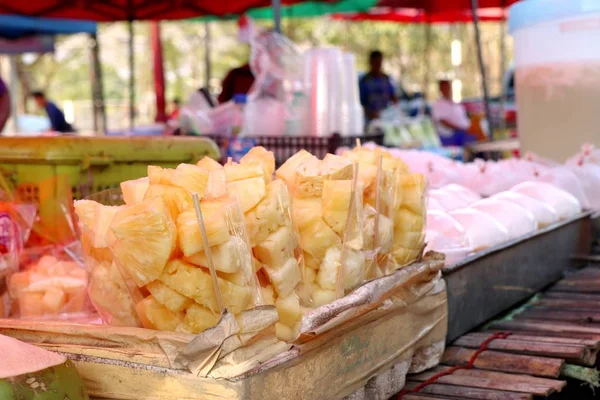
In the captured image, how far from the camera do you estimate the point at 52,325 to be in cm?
134

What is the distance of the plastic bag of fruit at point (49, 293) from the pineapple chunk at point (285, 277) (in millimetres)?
496

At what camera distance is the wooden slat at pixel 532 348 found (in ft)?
5.93

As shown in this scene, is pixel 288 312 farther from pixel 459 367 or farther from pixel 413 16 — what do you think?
pixel 413 16

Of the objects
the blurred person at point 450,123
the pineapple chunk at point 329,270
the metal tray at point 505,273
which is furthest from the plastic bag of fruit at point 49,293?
the blurred person at point 450,123

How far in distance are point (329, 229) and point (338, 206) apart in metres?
0.05

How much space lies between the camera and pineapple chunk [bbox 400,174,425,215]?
1.75 meters

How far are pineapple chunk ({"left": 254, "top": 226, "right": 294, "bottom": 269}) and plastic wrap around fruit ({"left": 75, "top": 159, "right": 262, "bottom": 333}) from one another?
0.06 m

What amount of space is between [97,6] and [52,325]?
586 centimetres

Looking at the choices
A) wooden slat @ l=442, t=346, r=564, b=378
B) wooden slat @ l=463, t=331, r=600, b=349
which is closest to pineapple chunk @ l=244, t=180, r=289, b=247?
wooden slat @ l=442, t=346, r=564, b=378

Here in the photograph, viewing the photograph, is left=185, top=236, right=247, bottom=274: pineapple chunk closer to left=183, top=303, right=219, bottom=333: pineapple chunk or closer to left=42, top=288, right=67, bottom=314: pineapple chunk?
left=183, top=303, right=219, bottom=333: pineapple chunk

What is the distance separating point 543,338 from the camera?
6.39ft

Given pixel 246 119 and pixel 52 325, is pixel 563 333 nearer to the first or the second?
pixel 52 325

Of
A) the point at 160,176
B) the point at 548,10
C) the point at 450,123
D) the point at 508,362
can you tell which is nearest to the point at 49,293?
the point at 160,176

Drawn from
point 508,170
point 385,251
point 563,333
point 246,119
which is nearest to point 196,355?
point 385,251
